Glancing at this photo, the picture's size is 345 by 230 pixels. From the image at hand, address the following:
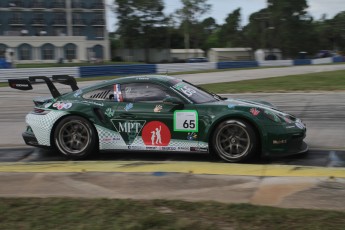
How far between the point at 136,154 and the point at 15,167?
1746mm

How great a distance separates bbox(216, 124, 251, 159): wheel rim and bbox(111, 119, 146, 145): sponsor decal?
110cm

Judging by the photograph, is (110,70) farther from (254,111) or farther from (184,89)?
(254,111)

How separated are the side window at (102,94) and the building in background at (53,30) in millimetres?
55364

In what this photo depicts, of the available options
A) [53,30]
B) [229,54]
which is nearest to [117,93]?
[53,30]

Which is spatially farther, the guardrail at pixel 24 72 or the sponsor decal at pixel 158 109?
the guardrail at pixel 24 72

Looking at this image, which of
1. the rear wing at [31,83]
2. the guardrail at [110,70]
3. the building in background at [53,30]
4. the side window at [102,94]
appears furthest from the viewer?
the building in background at [53,30]

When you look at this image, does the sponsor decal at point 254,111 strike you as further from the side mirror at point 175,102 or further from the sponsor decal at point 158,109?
the sponsor decal at point 158,109

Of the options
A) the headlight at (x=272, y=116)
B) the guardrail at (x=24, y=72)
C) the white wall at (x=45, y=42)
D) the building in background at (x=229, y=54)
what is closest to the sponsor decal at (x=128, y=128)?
the headlight at (x=272, y=116)

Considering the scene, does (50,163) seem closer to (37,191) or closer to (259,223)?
(37,191)

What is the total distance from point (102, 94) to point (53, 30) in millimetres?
64435

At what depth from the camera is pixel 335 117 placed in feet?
31.8

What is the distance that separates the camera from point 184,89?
20.9 ft

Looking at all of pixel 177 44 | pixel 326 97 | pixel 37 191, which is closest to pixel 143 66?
pixel 326 97

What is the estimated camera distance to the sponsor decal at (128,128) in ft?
20.4
